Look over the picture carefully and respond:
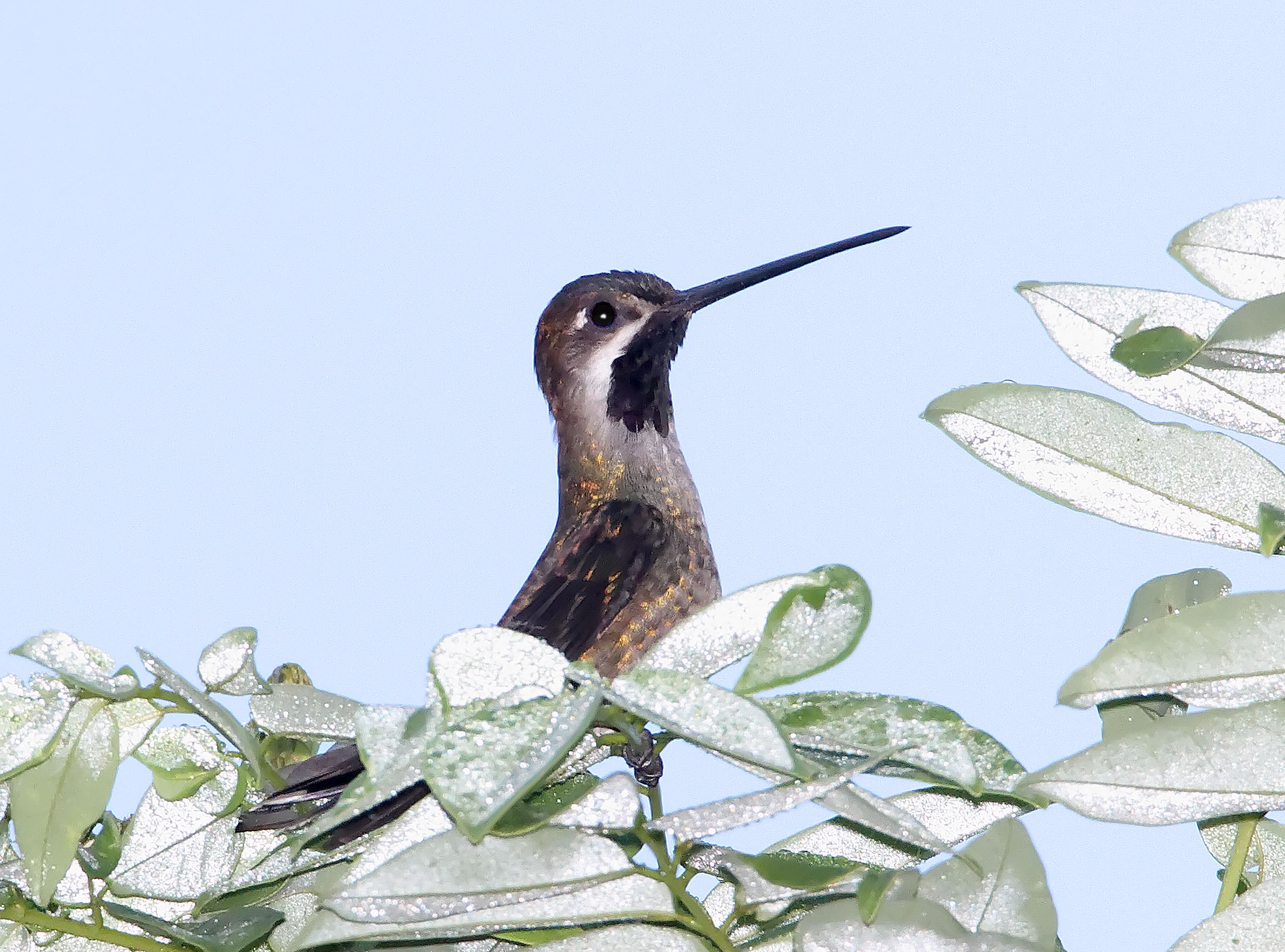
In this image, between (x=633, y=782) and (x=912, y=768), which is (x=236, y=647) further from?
(x=912, y=768)

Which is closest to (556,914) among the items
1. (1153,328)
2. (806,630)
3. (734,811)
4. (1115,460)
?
(734,811)

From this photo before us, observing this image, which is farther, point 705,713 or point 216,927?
point 216,927

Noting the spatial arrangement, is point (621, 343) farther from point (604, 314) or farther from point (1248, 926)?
point (1248, 926)

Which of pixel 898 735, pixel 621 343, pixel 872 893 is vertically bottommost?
pixel 872 893

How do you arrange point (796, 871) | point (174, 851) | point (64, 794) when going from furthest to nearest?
point (174, 851), point (64, 794), point (796, 871)

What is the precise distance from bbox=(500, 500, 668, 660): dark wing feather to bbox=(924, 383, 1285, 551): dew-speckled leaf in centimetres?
187

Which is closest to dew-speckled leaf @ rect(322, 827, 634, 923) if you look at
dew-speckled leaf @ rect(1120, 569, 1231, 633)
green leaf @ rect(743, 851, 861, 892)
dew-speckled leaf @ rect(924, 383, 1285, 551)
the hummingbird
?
green leaf @ rect(743, 851, 861, 892)

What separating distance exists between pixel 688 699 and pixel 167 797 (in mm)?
698

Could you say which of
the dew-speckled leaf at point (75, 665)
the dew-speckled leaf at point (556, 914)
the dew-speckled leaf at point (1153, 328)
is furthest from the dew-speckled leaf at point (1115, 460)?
the dew-speckled leaf at point (75, 665)

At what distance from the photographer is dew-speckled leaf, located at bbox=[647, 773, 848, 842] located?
100cm

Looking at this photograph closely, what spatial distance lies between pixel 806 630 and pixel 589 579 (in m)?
2.18

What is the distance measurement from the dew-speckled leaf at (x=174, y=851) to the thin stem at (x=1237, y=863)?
94 centimetres

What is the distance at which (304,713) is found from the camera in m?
1.33

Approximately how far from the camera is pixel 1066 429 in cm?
125
